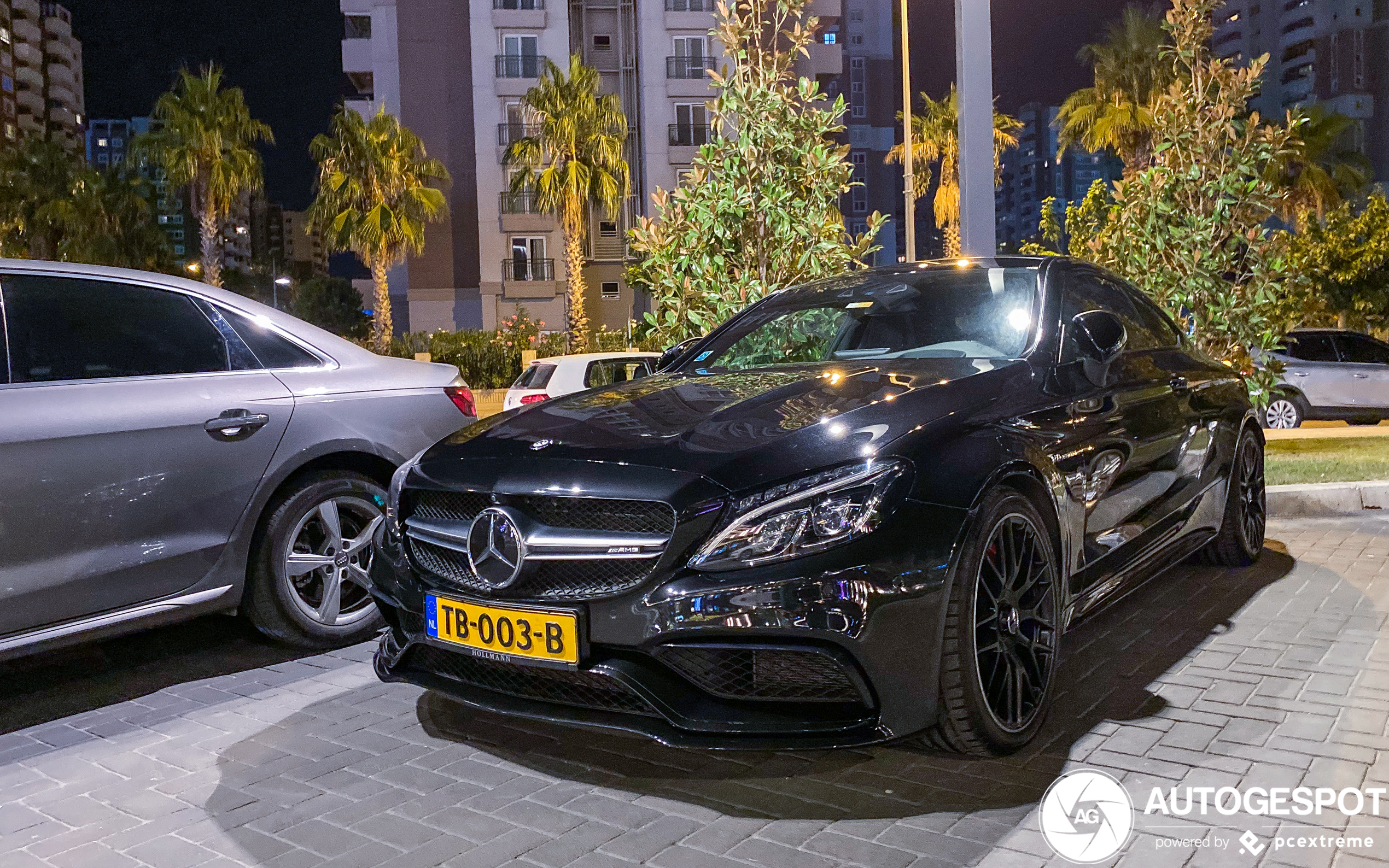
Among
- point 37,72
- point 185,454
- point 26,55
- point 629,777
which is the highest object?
point 26,55

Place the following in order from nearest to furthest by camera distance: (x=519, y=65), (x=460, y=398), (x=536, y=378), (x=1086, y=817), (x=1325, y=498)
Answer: (x=1086, y=817), (x=460, y=398), (x=1325, y=498), (x=536, y=378), (x=519, y=65)

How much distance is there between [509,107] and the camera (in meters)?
42.5

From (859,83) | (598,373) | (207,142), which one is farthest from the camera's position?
(859,83)

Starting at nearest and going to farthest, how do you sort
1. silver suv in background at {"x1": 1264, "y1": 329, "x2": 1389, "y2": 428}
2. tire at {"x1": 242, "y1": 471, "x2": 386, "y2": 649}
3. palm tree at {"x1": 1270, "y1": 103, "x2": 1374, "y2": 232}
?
tire at {"x1": 242, "y1": 471, "x2": 386, "y2": 649} → silver suv in background at {"x1": 1264, "y1": 329, "x2": 1389, "y2": 428} → palm tree at {"x1": 1270, "y1": 103, "x2": 1374, "y2": 232}

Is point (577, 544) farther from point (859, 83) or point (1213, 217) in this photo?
point (859, 83)

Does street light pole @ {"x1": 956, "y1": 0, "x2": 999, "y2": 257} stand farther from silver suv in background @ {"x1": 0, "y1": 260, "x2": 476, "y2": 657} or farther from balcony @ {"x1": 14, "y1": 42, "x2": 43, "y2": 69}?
balcony @ {"x1": 14, "y1": 42, "x2": 43, "y2": 69}

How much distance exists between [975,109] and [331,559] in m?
4.93

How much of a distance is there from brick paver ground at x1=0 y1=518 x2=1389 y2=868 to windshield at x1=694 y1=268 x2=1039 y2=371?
1.31m

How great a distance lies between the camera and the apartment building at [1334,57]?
103500mm

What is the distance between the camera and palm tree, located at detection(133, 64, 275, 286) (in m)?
34.1

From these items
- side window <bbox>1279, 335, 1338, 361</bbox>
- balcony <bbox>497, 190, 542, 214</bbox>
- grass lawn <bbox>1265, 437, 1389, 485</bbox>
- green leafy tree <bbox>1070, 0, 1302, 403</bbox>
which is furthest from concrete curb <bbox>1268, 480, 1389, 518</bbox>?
balcony <bbox>497, 190, 542, 214</bbox>

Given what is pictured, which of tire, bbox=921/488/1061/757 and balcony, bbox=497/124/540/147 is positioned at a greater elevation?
balcony, bbox=497/124/540/147

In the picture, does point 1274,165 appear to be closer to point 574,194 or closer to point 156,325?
point 156,325

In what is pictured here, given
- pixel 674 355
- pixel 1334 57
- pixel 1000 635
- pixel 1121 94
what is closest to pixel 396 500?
pixel 674 355
